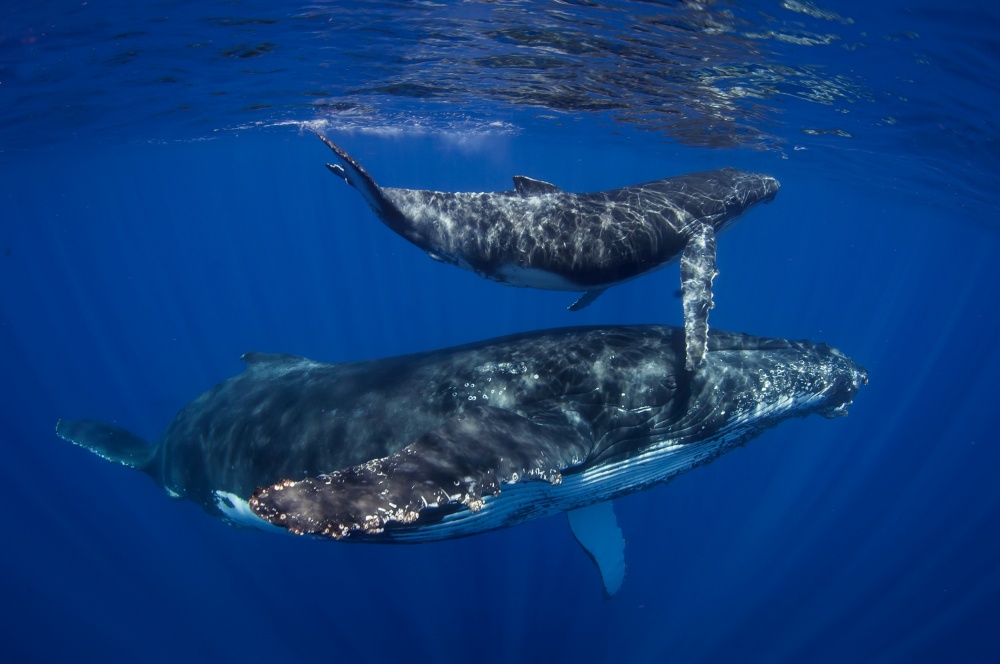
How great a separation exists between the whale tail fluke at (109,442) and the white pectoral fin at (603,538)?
8057mm

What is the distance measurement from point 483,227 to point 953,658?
1175 inches

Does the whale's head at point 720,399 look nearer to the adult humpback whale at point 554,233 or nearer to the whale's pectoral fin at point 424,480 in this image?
the adult humpback whale at point 554,233

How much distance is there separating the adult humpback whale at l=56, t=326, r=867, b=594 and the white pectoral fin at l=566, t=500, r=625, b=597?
2.57m

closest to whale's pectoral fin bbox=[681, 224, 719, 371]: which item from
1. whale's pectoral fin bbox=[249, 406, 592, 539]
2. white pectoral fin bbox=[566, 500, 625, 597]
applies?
whale's pectoral fin bbox=[249, 406, 592, 539]

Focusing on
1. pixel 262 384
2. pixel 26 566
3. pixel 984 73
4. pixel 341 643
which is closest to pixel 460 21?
pixel 262 384

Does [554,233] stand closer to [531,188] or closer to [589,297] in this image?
[531,188]

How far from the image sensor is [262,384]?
9.35 m

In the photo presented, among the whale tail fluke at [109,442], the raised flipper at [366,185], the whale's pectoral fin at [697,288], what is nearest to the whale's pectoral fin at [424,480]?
the whale's pectoral fin at [697,288]

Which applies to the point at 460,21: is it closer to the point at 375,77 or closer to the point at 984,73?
the point at 375,77

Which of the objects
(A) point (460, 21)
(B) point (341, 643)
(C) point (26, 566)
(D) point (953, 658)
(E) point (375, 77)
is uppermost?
(A) point (460, 21)

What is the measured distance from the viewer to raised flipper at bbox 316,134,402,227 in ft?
22.8

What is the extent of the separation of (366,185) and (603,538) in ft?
24.9

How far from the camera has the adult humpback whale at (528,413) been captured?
5.37 metres

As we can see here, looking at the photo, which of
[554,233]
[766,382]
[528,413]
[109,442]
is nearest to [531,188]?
[554,233]
